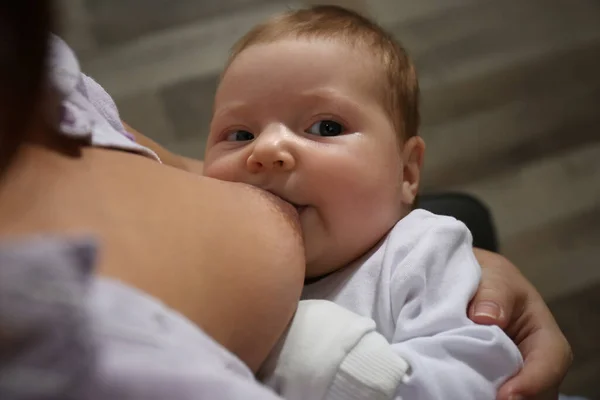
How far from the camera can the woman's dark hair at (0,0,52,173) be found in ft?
1.17

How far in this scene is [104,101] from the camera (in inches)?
25.6

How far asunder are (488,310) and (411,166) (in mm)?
238

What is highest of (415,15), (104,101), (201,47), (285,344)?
(104,101)

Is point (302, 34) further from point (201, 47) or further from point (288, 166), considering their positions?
point (201, 47)

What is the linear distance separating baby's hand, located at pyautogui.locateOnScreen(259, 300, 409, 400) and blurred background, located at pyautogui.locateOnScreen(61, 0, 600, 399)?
3.06ft

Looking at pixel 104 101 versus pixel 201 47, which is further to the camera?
pixel 201 47

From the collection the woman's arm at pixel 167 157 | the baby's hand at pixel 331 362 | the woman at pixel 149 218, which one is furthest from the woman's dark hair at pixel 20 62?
the woman's arm at pixel 167 157

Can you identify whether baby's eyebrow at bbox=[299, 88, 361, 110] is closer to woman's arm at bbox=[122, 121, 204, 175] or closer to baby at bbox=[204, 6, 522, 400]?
baby at bbox=[204, 6, 522, 400]

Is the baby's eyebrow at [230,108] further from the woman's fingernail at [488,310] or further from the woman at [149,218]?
the woman's fingernail at [488,310]

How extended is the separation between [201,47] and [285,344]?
136cm

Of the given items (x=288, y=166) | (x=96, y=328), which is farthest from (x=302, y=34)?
(x=96, y=328)

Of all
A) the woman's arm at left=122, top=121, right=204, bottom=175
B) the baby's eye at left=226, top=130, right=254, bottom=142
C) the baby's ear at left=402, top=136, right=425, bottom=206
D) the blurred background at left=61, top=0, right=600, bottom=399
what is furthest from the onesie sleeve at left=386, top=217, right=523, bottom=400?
the blurred background at left=61, top=0, right=600, bottom=399

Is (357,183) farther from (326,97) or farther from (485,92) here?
(485,92)

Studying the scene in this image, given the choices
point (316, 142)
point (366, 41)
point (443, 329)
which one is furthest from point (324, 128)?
point (443, 329)
